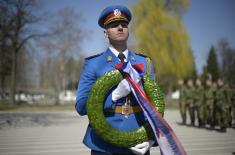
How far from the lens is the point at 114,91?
9.33ft

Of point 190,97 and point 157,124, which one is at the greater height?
point 157,124

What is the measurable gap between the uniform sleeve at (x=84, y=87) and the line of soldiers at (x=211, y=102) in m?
11.2

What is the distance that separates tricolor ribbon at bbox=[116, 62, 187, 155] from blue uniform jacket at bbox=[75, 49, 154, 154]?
13 cm

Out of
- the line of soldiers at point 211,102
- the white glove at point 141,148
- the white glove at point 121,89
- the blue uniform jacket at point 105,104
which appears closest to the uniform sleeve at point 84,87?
the blue uniform jacket at point 105,104

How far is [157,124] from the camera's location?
8.89 feet

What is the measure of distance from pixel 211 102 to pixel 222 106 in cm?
52

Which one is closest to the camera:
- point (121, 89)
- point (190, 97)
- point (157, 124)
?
point (157, 124)

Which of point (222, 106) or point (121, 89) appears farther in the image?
point (222, 106)

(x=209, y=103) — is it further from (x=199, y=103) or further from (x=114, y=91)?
(x=114, y=91)

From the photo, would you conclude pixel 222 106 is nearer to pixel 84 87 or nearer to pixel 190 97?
pixel 190 97

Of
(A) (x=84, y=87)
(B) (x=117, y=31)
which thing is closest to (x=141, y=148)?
(A) (x=84, y=87)

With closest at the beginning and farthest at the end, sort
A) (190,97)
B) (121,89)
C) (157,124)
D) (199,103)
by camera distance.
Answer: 1. (157,124)
2. (121,89)
3. (199,103)
4. (190,97)

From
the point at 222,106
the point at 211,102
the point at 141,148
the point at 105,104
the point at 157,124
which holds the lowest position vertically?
the point at 222,106

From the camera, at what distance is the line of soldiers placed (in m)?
13.7
